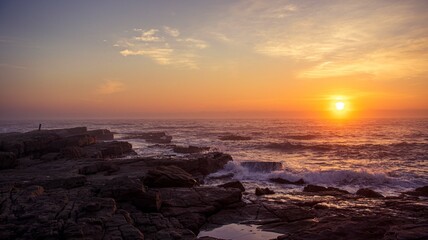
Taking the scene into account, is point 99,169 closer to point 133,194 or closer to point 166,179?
point 166,179

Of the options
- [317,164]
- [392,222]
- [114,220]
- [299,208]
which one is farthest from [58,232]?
[317,164]

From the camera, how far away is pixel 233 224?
43.7 ft

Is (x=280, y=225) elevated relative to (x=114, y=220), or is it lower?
lower

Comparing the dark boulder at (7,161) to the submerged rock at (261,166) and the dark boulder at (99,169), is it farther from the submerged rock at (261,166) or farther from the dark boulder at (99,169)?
the submerged rock at (261,166)

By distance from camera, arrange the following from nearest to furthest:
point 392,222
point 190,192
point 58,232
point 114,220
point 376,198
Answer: point 58,232 < point 114,220 < point 392,222 < point 190,192 < point 376,198

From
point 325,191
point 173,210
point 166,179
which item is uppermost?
point 166,179

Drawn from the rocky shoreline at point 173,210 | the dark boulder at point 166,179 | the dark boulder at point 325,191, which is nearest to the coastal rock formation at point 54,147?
the rocky shoreline at point 173,210

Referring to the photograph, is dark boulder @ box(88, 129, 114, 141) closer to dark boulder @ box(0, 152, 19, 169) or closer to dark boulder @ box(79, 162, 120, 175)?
dark boulder @ box(0, 152, 19, 169)

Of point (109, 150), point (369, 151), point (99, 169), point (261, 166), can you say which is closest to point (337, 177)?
point (261, 166)

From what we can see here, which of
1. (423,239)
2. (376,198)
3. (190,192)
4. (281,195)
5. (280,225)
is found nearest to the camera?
(423,239)

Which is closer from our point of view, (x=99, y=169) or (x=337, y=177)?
(x=99, y=169)

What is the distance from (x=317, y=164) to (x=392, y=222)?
881 inches

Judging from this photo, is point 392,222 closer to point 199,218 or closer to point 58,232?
point 199,218

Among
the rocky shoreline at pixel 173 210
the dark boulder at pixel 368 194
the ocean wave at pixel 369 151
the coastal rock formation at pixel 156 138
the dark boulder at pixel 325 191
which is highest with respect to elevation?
the rocky shoreline at pixel 173 210
